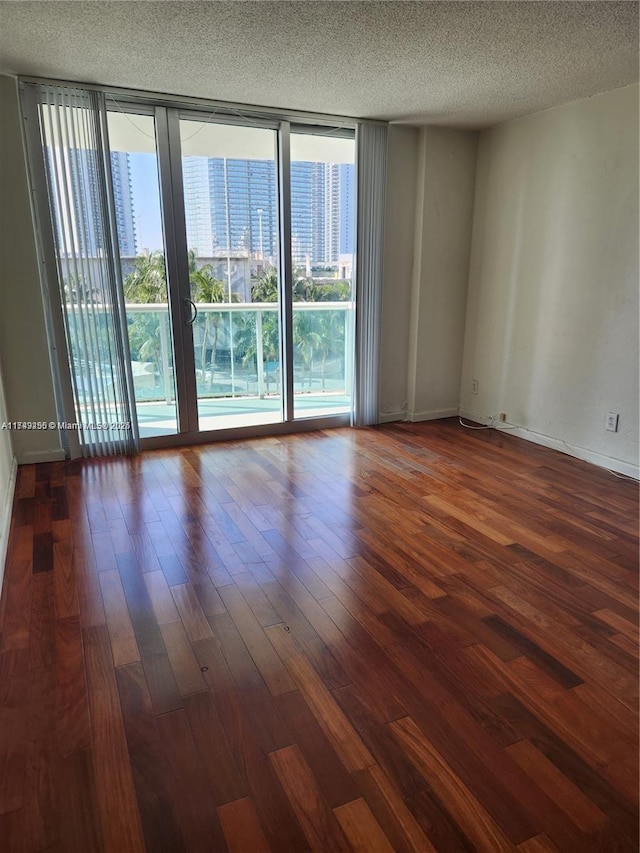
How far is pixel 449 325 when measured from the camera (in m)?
4.95

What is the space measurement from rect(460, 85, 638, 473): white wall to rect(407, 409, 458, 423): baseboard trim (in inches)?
12.0

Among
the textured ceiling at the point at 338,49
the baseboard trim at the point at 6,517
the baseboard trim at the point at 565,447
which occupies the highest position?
the textured ceiling at the point at 338,49

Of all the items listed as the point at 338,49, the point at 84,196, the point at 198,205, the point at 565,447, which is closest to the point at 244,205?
the point at 198,205

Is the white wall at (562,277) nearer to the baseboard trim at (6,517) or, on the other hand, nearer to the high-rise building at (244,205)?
the high-rise building at (244,205)

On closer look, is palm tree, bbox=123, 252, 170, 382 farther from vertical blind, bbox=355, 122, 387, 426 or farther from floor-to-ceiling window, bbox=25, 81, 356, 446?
vertical blind, bbox=355, 122, 387, 426

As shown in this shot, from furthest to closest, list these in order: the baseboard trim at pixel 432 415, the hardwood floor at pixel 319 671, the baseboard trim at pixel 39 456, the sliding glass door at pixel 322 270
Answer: the baseboard trim at pixel 432 415 → the sliding glass door at pixel 322 270 → the baseboard trim at pixel 39 456 → the hardwood floor at pixel 319 671

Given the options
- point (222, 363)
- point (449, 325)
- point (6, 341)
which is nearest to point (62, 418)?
point (6, 341)

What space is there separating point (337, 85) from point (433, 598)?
310cm

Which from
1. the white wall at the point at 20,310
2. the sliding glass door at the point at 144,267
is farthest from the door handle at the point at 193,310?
the white wall at the point at 20,310

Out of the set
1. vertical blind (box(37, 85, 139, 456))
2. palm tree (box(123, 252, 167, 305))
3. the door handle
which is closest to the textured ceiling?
vertical blind (box(37, 85, 139, 456))

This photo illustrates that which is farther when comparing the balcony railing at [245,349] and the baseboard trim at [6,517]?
the balcony railing at [245,349]

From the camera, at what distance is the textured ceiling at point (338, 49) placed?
7.86ft

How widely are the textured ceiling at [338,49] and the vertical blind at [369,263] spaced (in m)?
0.53

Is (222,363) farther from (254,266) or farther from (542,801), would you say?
(542,801)
